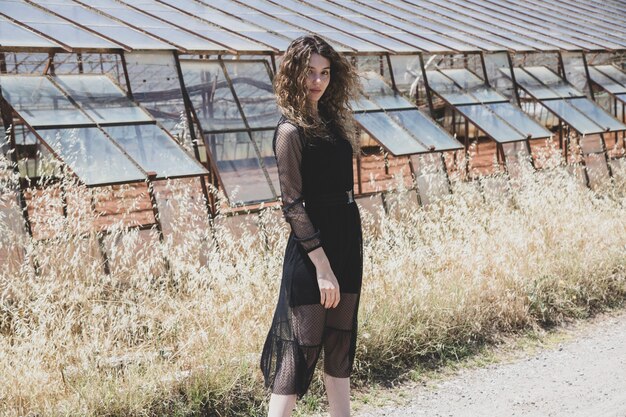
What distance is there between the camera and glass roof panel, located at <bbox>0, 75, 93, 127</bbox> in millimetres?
Answer: 6688

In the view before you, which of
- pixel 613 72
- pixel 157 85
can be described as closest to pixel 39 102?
pixel 157 85

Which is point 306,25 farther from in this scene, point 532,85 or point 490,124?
point 532,85

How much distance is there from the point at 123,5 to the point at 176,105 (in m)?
1.98

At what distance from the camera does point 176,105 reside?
820 centimetres

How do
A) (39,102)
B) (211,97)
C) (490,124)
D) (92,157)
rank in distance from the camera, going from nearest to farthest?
(92,157) → (39,102) → (211,97) → (490,124)

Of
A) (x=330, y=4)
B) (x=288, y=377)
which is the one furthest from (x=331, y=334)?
(x=330, y=4)

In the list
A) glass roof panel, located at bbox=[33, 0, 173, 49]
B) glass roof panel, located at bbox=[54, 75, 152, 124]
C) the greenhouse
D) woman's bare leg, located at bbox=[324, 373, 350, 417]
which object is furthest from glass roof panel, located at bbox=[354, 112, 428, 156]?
woman's bare leg, located at bbox=[324, 373, 350, 417]

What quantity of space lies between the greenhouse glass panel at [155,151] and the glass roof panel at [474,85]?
5.53 metres

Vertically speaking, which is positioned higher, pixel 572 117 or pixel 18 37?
pixel 18 37

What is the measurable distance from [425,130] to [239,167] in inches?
108

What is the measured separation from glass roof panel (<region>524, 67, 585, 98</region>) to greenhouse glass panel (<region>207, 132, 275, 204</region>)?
6.47 meters

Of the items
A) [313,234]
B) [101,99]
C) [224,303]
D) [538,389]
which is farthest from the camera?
[101,99]

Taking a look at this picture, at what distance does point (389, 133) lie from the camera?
9.09 meters

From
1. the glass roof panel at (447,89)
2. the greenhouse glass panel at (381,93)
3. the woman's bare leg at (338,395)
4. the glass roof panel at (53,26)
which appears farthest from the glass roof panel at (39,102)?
the glass roof panel at (447,89)
